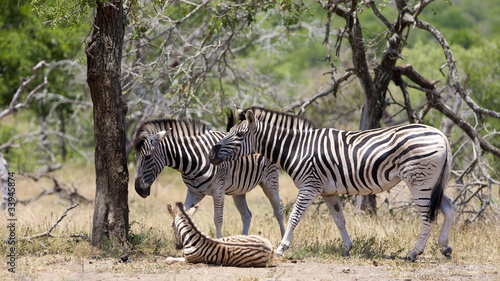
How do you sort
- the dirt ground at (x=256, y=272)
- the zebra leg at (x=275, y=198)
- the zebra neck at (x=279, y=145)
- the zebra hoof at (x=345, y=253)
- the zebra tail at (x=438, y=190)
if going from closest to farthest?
the dirt ground at (x=256, y=272) < the zebra tail at (x=438, y=190) < the zebra hoof at (x=345, y=253) < the zebra neck at (x=279, y=145) < the zebra leg at (x=275, y=198)

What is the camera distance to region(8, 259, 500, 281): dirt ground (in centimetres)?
659

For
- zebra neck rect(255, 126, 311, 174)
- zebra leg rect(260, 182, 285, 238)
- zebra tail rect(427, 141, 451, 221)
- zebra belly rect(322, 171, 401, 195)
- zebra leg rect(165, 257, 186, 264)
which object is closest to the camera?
zebra leg rect(165, 257, 186, 264)

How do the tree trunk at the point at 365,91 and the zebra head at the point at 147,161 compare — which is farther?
the tree trunk at the point at 365,91

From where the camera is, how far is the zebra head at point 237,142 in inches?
311

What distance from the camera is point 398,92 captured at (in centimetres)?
2228

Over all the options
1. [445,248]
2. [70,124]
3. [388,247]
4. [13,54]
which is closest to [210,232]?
[388,247]

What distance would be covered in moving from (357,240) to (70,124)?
16.0 meters

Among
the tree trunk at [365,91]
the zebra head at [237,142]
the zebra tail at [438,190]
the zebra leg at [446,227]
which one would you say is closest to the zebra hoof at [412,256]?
the zebra leg at [446,227]

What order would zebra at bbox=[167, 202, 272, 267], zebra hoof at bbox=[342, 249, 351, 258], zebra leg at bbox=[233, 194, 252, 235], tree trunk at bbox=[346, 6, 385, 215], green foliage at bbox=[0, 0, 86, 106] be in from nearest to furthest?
zebra at bbox=[167, 202, 272, 267] → zebra hoof at bbox=[342, 249, 351, 258] → zebra leg at bbox=[233, 194, 252, 235] → tree trunk at bbox=[346, 6, 385, 215] → green foliage at bbox=[0, 0, 86, 106]

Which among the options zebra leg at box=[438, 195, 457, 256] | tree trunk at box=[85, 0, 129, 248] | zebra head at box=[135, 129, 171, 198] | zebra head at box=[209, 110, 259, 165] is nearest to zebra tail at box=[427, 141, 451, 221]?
zebra leg at box=[438, 195, 457, 256]

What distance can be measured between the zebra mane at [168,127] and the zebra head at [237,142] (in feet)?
2.90

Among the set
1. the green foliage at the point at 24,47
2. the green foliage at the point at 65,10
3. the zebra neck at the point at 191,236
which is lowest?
the zebra neck at the point at 191,236

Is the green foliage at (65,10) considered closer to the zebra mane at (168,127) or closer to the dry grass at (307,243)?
the zebra mane at (168,127)

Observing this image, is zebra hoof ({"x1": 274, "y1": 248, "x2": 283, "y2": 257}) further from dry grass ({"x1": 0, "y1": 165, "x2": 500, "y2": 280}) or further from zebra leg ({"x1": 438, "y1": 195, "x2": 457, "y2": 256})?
zebra leg ({"x1": 438, "y1": 195, "x2": 457, "y2": 256})
